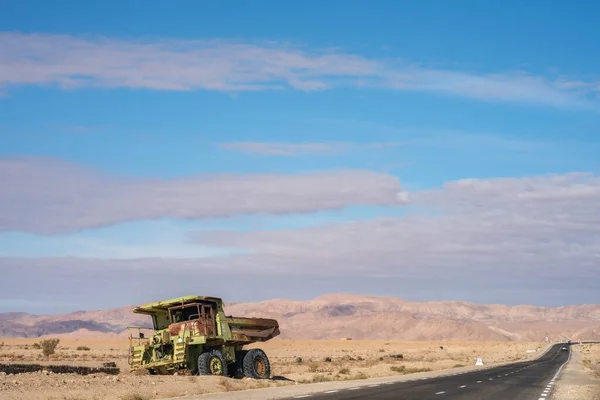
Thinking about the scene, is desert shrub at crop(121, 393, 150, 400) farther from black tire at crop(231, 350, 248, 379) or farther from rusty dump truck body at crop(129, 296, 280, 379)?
black tire at crop(231, 350, 248, 379)

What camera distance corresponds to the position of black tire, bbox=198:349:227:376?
31528mm

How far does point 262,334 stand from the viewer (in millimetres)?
35094

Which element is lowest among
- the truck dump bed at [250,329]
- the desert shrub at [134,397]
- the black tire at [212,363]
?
the desert shrub at [134,397]

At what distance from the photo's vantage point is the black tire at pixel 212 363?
103 feet

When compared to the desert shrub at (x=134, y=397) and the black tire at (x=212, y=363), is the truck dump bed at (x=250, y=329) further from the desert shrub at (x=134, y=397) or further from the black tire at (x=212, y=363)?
the desert shrub at (x=134, y=397)

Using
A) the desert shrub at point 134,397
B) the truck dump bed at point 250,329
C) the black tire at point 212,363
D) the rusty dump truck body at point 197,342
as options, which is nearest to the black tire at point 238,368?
the rusty dump truck body at point 197,342

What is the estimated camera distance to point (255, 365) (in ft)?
111

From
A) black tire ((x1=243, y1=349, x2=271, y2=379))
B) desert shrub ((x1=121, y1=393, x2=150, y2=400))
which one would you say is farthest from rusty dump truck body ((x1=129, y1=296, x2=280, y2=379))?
desert shrub ((x1=121, y1=393, x2=150, y2=400))

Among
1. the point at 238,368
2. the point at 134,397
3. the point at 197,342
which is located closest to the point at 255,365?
the point at 238,368

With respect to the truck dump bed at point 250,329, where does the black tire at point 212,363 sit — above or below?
below

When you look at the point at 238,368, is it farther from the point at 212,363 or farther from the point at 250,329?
the point at 212,363

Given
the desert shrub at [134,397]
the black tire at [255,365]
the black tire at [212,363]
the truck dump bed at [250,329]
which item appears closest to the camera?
the desert shrub at [134,397]

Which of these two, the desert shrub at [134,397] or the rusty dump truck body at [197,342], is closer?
the desert shrub at [134,397]

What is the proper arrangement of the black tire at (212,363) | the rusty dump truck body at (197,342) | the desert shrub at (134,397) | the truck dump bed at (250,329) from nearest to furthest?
Answer: the desert shrub at (134,397), the black tire at (212,363), the rusty dump truck body at (197,342), the truck dump bed at (250,329)
